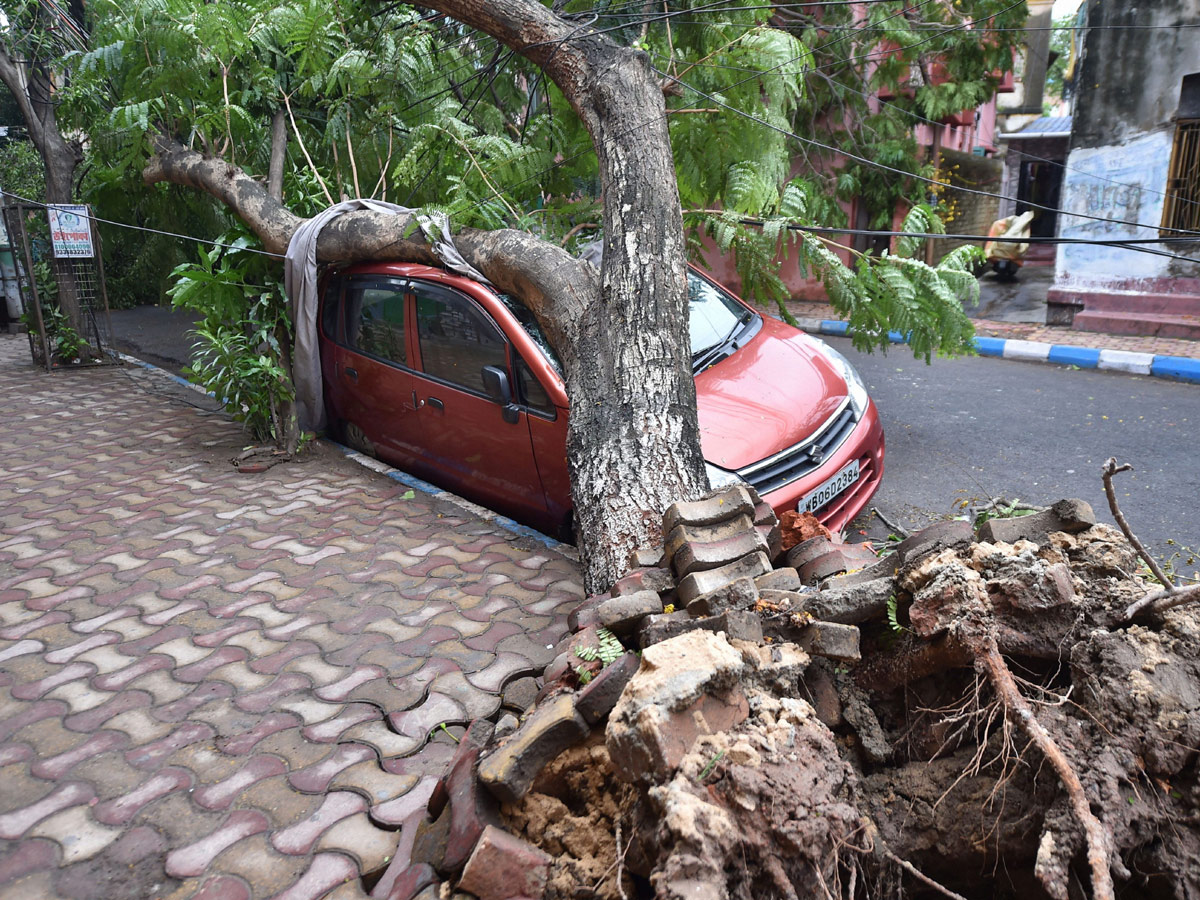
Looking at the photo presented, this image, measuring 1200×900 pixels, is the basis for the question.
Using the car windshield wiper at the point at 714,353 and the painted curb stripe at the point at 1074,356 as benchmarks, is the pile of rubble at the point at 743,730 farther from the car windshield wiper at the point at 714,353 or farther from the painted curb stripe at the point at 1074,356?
the painted curb stripe at the point at 1074,356

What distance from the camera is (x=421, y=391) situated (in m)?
5.42

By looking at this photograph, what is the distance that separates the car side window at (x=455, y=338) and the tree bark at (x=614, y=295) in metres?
0.27

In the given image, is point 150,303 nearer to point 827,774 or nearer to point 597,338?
point 597,338

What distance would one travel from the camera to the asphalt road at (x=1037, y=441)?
527 cm

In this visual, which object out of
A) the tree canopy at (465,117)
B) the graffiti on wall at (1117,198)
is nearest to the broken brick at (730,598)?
the tree canopy at (465,117)

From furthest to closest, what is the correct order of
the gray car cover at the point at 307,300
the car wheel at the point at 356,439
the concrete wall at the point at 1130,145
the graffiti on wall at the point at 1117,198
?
the graffiti on wall at the point at 1117,198 → the concrete wall at the point at 1130,145 → the car wheel at the point at 356,439 → the gray car cover at the point at 307,300

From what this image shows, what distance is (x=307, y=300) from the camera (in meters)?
6.20

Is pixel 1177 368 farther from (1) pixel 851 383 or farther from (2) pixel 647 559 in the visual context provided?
(2) pixel 647 559

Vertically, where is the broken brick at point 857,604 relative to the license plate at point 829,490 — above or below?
above

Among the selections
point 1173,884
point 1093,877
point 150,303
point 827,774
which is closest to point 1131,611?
point 1173,884

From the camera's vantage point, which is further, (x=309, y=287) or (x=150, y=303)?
(x=150, y=303)

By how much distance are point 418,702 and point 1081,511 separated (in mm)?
2474

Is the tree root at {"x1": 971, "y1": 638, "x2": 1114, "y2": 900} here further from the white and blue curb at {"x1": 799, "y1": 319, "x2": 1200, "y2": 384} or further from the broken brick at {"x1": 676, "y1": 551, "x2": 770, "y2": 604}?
the white and blue curb at {"x1": 799, "y1": 319, "x2": 1200, "y2": 384}

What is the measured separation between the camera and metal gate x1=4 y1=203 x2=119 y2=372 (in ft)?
32.3
